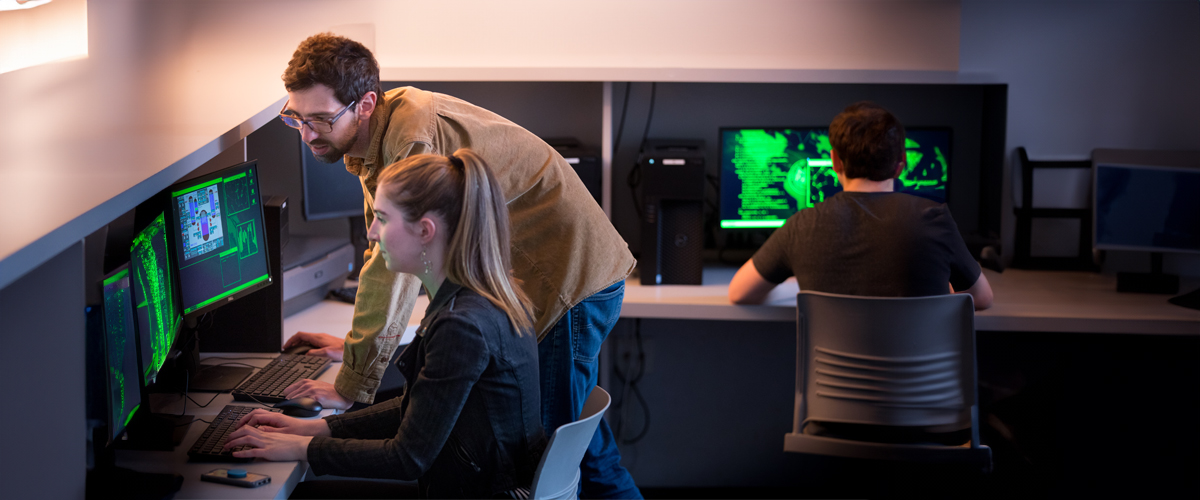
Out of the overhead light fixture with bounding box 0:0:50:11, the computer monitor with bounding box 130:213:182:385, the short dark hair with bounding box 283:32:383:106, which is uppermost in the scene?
the overhead light fixture with bounding box 0:0:50:11

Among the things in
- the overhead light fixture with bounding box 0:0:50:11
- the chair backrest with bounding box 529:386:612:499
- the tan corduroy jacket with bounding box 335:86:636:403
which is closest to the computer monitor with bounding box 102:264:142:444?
the tan corduroy jacket with bounding box 335:86:636:403

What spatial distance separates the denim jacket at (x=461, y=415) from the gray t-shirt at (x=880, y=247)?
94 centimetres

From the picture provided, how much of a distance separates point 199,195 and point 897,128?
161 cm

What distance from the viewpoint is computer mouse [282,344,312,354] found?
2.11m

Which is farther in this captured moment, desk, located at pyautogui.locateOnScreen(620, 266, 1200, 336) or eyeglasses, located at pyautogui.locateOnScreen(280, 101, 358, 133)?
desk, located at pyautogui.locateOnScreen(620, 266, 1200, 336)

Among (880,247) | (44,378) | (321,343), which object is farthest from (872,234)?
(44,378)

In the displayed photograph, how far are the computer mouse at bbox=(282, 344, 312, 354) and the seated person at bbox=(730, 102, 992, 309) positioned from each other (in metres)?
1.19

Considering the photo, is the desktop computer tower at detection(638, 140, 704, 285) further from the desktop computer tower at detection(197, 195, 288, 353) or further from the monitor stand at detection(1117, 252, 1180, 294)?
the monitor stand at detection(1117, 252, 1180, 294)

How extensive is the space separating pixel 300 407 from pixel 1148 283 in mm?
2430

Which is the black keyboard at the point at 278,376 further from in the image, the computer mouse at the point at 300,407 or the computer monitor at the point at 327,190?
the computer monitor at the point at 327,190

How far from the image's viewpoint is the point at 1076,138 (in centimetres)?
293

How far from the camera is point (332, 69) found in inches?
65.4

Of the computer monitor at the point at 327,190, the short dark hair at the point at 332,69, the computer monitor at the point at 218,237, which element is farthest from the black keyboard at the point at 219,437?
the computer monitor at the point at 327,190

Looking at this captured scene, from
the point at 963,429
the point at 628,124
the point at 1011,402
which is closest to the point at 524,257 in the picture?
the point at 963,429
